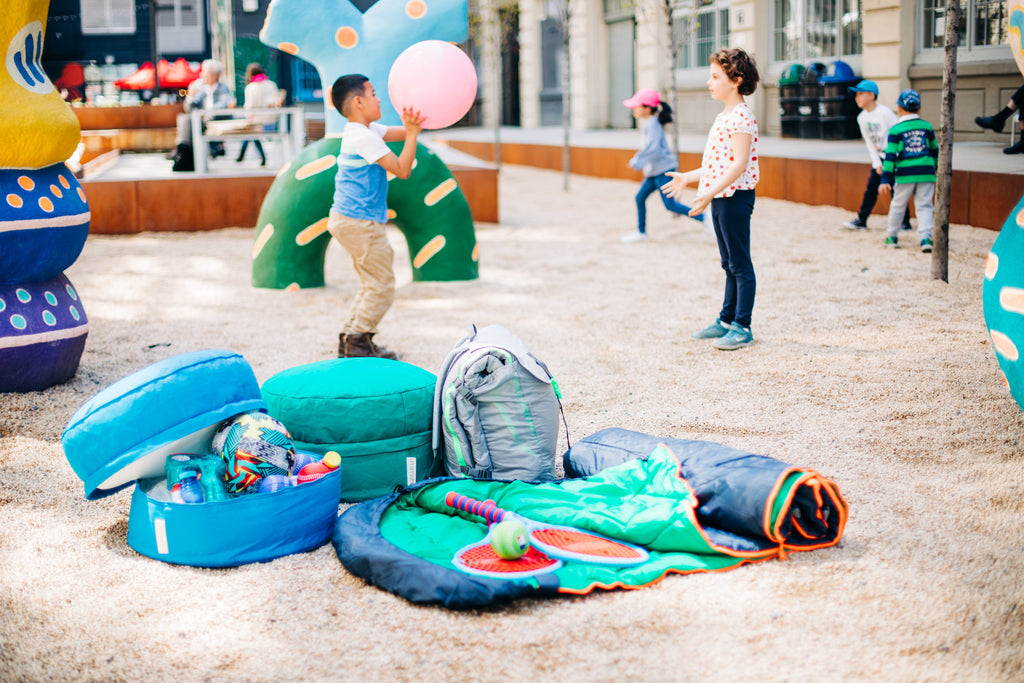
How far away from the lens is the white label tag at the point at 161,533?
2.82m

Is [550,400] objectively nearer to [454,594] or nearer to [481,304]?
[454,594]

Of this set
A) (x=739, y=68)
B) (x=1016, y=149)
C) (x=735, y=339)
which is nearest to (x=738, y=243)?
(x=735, y=339)

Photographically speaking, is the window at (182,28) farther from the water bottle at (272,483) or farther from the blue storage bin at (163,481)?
the water bottle at (272,483)

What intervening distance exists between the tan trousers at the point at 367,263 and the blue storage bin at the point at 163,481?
79.2 inches

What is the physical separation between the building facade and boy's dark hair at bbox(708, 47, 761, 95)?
559 centimetres

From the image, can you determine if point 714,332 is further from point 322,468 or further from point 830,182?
point 830,182

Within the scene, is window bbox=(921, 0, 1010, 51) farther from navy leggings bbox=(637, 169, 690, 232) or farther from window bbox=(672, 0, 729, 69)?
window bbox=(672, 0, 729, 69)

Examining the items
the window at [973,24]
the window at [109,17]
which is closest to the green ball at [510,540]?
the window at [973,24]

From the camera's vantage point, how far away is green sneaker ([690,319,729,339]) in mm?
5402

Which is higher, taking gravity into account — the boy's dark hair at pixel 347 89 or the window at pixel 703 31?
the window at pixel 703 31

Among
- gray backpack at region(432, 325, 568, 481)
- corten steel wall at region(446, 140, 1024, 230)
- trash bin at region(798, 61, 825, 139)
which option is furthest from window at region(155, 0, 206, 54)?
gray backpack at region(432, 325, 568, 481)

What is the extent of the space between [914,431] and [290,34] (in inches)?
204

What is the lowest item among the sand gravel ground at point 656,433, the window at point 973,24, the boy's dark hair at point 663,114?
the sand gravel ground at point 656,433

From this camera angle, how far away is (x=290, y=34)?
22.7ft
